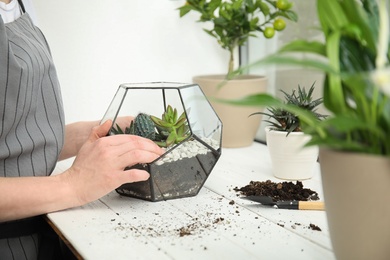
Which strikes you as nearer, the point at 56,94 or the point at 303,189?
the point at 303,189

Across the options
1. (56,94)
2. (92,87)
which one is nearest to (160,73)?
(92,87)

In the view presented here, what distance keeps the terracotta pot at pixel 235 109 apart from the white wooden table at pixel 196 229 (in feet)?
1.12

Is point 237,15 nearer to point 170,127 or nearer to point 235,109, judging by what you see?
point 235,109

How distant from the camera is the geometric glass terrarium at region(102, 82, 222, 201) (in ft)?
3.04

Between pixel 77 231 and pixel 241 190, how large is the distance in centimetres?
33

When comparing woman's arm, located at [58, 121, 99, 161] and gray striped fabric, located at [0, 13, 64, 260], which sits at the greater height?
gray striped fabric, located at [0, 13, 64, 260]

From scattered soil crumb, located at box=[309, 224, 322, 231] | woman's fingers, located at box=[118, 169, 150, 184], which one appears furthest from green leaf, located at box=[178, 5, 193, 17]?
scattered soil crumb, located at box=[309, 224, 322, 231]

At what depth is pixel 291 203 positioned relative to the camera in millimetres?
877

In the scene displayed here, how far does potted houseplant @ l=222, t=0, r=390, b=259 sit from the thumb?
0.55m

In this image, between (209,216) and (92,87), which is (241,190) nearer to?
(209,216)

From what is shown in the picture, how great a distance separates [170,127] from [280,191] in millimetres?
233

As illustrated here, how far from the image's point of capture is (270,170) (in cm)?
114

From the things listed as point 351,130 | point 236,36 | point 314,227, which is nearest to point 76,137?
point 236,36

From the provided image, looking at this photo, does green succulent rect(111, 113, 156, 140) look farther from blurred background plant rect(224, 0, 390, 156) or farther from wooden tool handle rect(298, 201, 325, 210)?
blurred background plant rect(224, 0, 390, 156)
